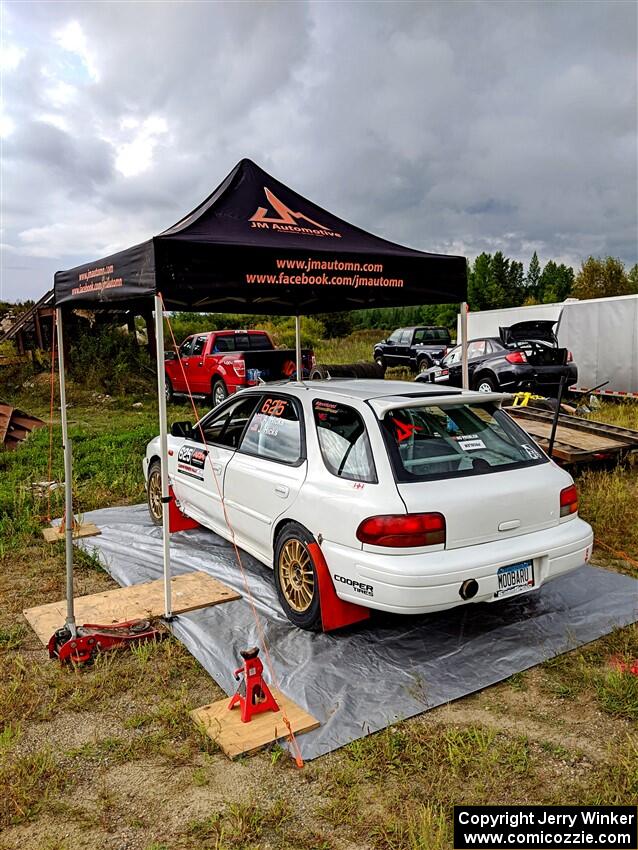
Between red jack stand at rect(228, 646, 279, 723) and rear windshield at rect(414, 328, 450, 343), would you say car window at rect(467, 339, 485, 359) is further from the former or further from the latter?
red jack stand at rect(228, 646, 279, 723)

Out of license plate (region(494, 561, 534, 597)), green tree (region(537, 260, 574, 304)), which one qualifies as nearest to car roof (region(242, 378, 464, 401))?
license plate (region(494, 561, 534, 597))

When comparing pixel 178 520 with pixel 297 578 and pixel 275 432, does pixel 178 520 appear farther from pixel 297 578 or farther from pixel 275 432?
pixel 297 578

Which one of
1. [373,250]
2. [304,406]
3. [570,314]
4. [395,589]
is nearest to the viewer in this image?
[395,589]

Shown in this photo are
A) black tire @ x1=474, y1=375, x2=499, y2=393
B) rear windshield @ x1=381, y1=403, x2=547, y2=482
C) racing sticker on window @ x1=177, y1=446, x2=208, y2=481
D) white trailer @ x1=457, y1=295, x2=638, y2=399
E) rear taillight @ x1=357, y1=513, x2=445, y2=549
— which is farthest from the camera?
white trailer @ x1=457, y1=295, x2=638, y2=399

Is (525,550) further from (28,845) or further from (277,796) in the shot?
(28,845)

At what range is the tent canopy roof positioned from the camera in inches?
175

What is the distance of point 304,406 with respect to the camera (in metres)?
4.69

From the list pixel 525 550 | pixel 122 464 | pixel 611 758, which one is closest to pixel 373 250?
pixel 525 550

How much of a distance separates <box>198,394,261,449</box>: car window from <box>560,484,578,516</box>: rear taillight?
2.40 m

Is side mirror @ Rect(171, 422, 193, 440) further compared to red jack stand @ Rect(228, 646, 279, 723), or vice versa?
side mirror @ Rect(171, 422, 193, 440)

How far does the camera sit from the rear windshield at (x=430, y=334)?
73.9ft

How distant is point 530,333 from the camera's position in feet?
46.7

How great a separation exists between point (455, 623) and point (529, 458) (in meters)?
1.19

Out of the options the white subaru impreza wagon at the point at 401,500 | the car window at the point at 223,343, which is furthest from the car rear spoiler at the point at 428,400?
the car window at the point at 223,343
